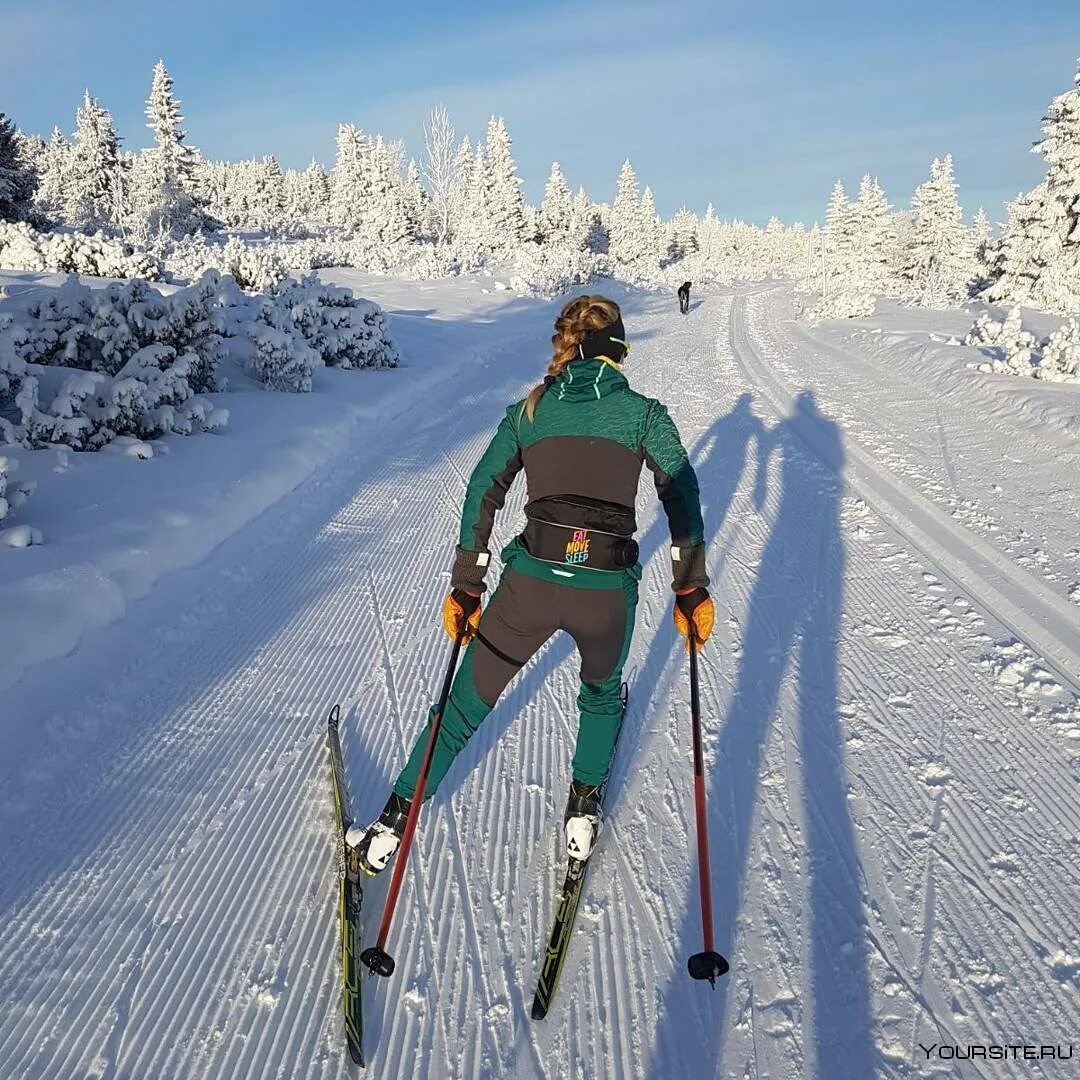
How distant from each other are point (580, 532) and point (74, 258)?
1760 centimetres

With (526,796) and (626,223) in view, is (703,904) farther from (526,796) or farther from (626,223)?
(626,223)

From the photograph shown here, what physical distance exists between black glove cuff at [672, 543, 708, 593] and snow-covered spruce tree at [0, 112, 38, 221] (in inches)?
1068

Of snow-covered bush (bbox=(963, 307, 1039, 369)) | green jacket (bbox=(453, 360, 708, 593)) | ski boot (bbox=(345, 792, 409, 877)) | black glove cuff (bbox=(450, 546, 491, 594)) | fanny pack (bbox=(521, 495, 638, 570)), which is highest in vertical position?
snow-covered bush (bbox=(963, 307, 1039, 369))

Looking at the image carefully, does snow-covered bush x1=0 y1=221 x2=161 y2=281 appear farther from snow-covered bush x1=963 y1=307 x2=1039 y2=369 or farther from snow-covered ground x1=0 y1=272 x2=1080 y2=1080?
snow-covered bush x1=963 y1=307 x2=1039 y2=369

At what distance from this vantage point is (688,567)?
9.68 feet

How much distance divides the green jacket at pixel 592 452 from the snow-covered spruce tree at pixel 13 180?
2678 cm

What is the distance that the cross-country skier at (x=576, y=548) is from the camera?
8.80ft

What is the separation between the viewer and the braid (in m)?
2.71

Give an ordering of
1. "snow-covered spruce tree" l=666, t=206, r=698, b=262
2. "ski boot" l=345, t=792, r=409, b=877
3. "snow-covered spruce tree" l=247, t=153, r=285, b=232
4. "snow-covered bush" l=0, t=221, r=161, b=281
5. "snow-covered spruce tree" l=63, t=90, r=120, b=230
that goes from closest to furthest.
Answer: "ski boot" l=345, t=792, r=409, b=877, "snow-covered bush" l=0, t=221, r=161, b=281, "snow-covered spruce tree" l=63, t=90, r=120, b=230, "snow-covered spruce tree" l=247, t=153, r=285, b=232, "snow-covered spruce tree" l=666, t=206, r=698, b=262

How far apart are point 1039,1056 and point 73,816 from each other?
3799 millimetres

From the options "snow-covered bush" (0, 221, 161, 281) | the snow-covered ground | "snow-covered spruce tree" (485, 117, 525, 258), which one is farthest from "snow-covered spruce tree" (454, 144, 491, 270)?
the snow-covered ground

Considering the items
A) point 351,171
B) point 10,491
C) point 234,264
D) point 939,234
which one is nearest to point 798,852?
point 10,491

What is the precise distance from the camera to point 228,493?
7297 mm

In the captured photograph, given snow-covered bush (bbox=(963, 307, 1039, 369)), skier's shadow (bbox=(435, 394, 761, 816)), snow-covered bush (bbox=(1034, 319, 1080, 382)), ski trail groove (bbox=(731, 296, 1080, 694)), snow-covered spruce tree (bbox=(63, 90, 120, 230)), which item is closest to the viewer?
skier's shadow (bbox=(435, 394, 761, 816))
